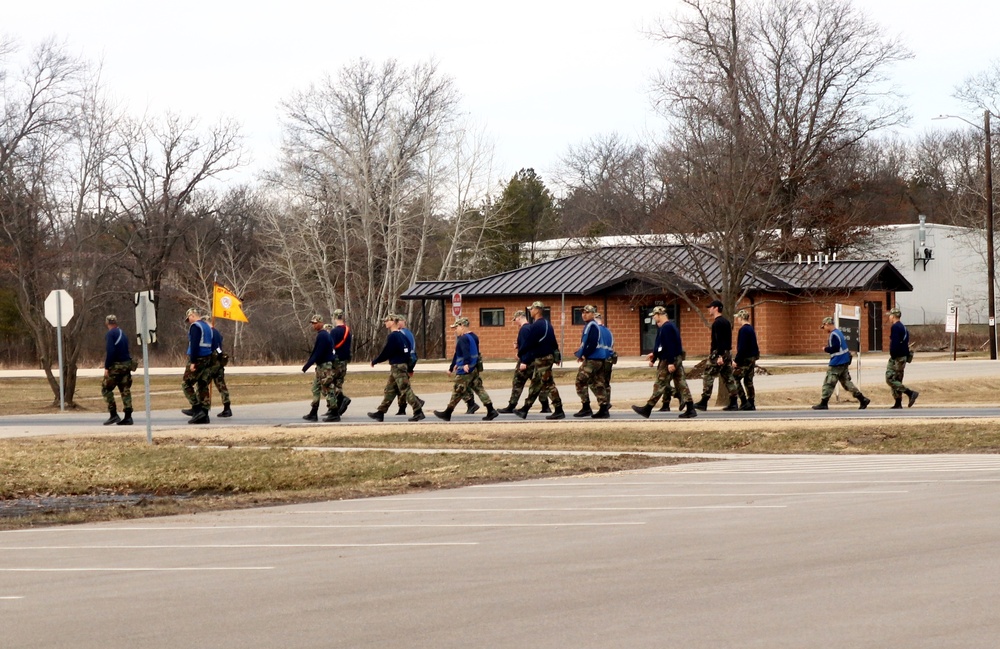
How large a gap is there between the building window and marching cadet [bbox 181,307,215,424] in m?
34.7

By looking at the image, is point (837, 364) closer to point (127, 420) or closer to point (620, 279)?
point (127, 420)

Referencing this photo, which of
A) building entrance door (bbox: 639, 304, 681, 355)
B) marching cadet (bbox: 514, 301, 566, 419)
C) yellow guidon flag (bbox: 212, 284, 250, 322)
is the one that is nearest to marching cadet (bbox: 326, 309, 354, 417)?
marching cadet (bbox: 514, 301, 566, 419)

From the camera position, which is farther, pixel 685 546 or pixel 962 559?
pixel 685 546

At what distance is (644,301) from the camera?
5631 centimetres

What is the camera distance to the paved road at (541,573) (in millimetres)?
6852

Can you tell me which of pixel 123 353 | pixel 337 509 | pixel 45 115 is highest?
pixel 45 115

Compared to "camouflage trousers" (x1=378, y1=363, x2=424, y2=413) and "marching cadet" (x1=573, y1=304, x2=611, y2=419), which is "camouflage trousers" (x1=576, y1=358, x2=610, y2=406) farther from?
"camouflage trousers" (x1=378, y1=363, x2=424, y2=413)

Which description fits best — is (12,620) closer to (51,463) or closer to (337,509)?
(337,509)

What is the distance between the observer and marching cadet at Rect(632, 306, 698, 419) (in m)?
23.2

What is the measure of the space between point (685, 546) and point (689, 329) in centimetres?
4668

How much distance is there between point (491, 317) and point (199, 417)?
115 feet

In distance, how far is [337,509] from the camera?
13141 mm

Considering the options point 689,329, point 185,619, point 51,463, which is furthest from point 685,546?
point 689,329

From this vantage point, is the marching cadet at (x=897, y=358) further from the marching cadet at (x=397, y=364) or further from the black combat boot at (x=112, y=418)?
the black combat boot at (x=112, y=418)
